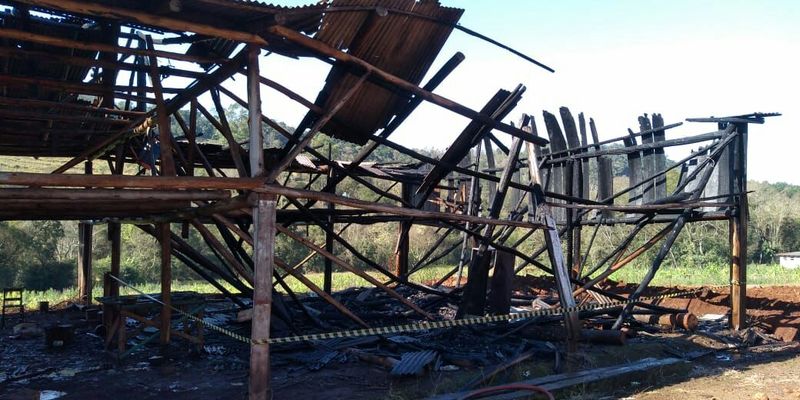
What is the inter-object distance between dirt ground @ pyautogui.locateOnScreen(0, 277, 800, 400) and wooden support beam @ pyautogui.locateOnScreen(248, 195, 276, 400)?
1.09 metres

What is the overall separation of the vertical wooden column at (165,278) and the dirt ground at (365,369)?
1.05ft

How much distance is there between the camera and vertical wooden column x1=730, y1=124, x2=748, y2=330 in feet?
40.2

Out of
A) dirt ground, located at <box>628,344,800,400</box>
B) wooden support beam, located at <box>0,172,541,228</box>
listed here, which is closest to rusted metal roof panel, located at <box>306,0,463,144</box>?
wooden support beam, located at <box>0,172,541,228</box>

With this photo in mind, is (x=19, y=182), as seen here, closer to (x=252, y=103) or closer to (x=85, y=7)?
(x=85, y=7)

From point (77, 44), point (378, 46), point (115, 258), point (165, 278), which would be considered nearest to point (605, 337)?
point (378, 46)

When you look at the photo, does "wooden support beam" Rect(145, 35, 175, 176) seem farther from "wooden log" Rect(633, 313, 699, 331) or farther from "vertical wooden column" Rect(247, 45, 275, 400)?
"wooden log" Rect(633, 313, 699, 331)

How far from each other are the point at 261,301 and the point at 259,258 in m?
0.44

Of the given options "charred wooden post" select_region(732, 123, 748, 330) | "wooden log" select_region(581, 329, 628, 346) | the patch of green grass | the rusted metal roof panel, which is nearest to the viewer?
the rusted metal roof panel

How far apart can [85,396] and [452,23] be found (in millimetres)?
6299

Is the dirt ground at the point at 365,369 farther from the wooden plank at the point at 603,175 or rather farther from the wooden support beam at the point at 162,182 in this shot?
the wooden plank at the point at 603,175

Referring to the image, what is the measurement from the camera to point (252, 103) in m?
6.76

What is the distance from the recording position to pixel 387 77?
7.71m

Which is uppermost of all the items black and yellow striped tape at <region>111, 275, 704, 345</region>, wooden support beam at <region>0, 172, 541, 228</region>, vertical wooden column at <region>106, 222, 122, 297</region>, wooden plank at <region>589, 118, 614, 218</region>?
wooden plank at <region>589, 118, 614, 218</region>

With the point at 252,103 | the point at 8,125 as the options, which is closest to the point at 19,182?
the point at 252,103
